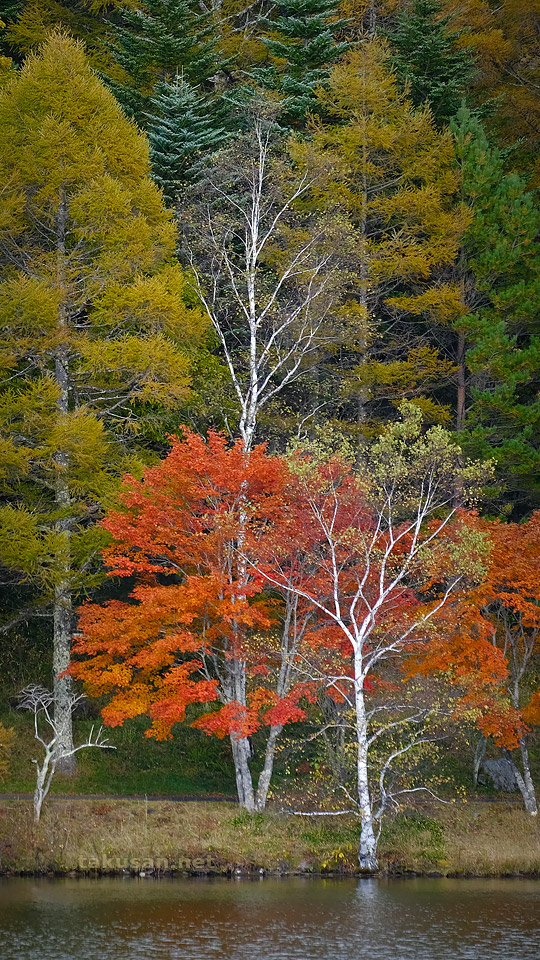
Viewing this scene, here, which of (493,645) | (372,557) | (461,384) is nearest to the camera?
(372,557)

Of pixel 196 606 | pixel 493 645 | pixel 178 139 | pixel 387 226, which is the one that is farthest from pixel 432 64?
pixel 196 606

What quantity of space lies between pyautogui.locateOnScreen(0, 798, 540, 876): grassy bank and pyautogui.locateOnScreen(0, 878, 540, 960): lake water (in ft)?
2.55

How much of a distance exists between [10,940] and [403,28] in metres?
32.1

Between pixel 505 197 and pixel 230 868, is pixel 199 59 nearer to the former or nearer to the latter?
pixel 505 197

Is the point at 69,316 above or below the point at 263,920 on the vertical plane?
above

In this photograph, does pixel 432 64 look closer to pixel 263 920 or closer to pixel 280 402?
pixel 280 402

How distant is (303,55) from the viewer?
33656 mm

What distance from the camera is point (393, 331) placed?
1316 inches

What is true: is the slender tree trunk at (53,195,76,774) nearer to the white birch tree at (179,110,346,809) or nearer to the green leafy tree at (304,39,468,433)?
the white birch tree at (179,110,346,809)

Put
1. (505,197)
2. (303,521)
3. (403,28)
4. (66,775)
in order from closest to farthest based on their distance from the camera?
(303,521) → (66,775) → (505,197) → (403,28)

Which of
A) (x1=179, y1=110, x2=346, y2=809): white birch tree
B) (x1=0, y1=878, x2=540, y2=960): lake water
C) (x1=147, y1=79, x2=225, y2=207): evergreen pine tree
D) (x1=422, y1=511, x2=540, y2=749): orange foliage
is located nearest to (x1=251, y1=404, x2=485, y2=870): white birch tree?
(x1=422, y1=511, x2=540, y2=749): orange foliage

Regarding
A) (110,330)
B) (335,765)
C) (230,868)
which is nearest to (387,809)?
(335,765)

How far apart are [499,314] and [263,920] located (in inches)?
770

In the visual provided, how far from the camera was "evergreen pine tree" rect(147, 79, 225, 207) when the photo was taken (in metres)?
30.8
